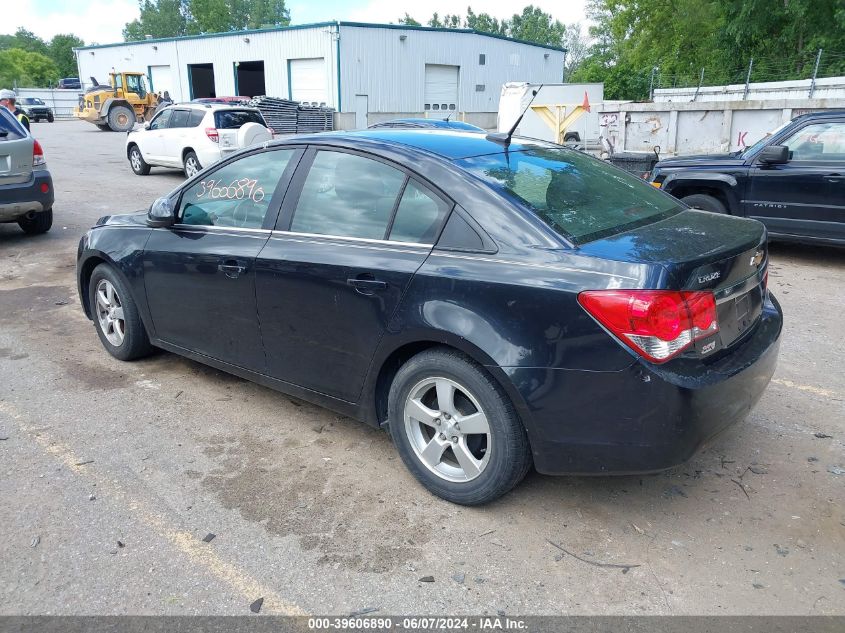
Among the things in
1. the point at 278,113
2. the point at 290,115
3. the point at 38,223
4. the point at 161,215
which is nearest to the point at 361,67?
the point at 290,115

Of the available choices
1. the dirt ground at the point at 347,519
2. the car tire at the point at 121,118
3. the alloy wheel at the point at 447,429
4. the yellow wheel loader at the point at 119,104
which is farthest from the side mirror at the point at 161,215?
the car tire at the point at 121,118

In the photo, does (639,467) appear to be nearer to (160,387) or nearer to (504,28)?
(160,387)

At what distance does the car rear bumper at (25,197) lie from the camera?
870 centimetres

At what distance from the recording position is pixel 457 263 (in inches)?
123

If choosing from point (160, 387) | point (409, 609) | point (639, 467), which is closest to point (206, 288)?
point (160, 387)

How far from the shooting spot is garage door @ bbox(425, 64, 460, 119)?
36.4 m

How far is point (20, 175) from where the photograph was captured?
8.80 m

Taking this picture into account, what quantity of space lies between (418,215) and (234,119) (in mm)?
13397

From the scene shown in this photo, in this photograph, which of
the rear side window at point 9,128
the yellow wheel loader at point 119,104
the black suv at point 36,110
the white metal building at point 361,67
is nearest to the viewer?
the rear side window at point 9,128

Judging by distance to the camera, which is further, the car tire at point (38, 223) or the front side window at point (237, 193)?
the car tire at point (38, 223)

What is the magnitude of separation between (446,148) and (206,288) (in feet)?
5.65

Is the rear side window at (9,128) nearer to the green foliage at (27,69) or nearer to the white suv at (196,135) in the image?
the white suv at (196,135)

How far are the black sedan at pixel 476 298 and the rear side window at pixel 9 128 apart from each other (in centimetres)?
571

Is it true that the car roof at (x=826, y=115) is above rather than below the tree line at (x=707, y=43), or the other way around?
below
